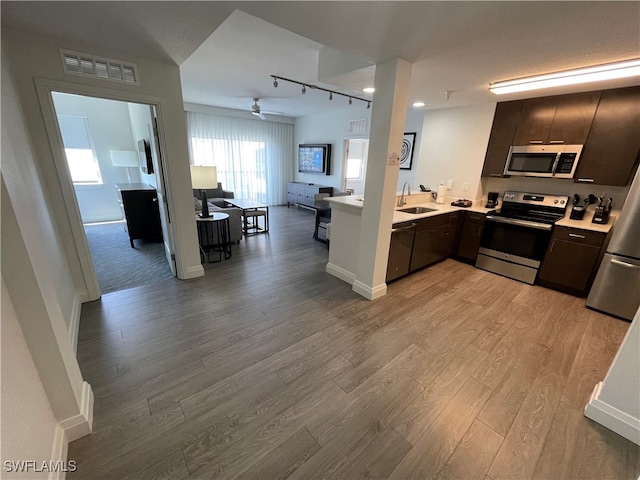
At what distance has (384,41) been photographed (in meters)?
1.91

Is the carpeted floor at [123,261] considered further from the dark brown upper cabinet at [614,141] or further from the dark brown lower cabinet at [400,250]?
the dark brown upper cabinet at [614,141]

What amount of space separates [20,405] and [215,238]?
3377 millimetres

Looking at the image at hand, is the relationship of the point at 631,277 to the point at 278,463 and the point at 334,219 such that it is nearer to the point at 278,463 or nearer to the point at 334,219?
the point at 334,219

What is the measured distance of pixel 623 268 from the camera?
8.36ft

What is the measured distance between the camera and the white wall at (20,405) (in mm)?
934

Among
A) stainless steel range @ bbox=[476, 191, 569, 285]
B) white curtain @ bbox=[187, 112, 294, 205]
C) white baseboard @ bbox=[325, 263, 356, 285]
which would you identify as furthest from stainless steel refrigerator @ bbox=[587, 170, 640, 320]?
white curtain @ bbox=[187, 112, 294, 205]

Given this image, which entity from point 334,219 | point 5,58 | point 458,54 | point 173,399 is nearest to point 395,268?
point 334,219

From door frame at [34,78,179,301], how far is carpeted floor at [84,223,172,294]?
15.4 inches

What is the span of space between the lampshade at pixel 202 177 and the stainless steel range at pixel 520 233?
375cm

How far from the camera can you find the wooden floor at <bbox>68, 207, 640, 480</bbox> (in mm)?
1356

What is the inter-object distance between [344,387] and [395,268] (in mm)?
1712

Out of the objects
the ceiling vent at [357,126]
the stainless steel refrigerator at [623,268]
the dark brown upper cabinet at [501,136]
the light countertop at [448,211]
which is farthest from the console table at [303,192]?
the stainless steel refrigerator at [623,268]

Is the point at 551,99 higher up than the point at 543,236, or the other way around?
the point at 551,99

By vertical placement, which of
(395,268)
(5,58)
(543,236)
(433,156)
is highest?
(5,58)
